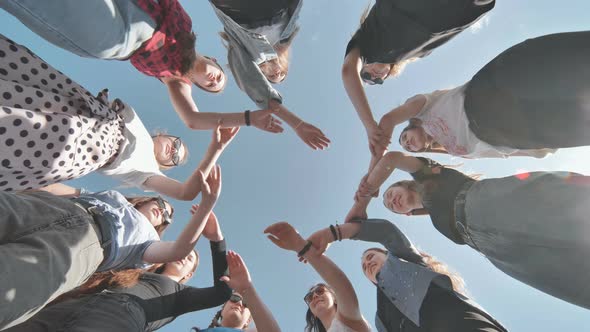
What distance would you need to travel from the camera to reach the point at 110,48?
1936 mm

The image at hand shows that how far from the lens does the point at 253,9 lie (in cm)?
234

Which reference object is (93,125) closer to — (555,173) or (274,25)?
(274,25)

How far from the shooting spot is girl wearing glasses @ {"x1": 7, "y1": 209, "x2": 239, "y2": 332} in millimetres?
2177

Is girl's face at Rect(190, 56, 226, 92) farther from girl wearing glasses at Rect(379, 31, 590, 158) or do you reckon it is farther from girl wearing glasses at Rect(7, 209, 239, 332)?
girl wearing glasses at Rect(379, 31, 590, 158)

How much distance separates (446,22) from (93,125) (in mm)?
2759

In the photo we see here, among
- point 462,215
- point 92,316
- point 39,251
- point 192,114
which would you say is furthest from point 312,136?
point 92,316

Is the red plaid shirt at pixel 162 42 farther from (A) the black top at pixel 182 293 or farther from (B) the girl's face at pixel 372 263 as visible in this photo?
(B) the girl's face at pixel 372 263

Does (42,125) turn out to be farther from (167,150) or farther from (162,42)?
(167,150)

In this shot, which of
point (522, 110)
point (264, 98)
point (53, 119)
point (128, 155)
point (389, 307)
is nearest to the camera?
point (53, 119)

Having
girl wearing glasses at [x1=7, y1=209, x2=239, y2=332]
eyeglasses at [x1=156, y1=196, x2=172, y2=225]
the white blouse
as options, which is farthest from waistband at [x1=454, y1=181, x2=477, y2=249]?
eyeglasses at [x1=156, y1=196, x2=172, y2=225]

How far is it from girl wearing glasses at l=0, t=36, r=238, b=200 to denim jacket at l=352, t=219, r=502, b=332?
8.41ft

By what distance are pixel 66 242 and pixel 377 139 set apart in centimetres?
270

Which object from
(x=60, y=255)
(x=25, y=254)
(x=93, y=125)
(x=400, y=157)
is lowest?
Result: (x=400, y=157)

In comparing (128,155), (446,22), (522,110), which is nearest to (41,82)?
(128,155)
